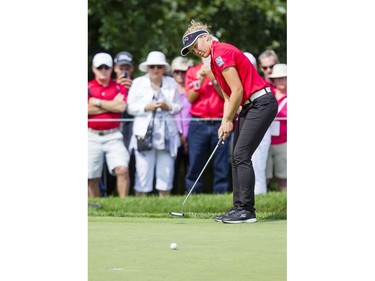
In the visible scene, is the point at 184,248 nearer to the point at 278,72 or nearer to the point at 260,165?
the point at 260,165

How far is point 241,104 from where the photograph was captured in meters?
9.18

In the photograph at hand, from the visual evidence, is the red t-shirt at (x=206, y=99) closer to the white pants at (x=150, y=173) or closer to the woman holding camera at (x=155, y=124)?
the woman holding camera at (x=155, y=124)

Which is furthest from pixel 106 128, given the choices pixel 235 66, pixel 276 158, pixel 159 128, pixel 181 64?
pixel 235 66

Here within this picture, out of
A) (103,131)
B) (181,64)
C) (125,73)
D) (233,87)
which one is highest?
(181,64)

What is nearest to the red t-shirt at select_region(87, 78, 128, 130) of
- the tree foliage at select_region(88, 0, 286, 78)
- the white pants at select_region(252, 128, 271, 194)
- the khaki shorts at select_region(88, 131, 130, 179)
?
the khaki shorts at select_region(88, 131, 130, 179)

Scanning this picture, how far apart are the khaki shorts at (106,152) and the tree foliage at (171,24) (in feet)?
15.8

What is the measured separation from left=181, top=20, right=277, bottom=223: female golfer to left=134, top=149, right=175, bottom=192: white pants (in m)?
3.60

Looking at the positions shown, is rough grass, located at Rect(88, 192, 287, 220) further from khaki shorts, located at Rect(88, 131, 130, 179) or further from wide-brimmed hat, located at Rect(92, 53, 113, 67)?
wide-brimmed hat, located at Rect(92, 53, 113, 67)

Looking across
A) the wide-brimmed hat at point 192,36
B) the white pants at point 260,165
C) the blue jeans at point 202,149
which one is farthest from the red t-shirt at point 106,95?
the wide-brimmed hat at point 192,36

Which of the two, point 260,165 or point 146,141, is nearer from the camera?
point 260,165

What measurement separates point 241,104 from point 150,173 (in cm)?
378
